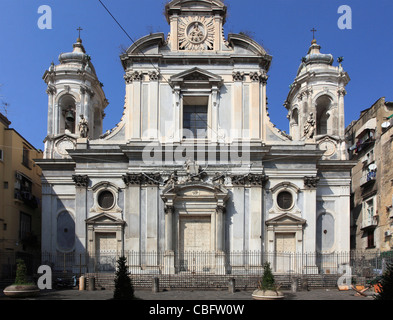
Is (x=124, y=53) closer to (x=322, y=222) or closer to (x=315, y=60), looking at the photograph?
(x=315, y=60)

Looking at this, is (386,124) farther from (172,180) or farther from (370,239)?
(172,180)

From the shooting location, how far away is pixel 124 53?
29.5m

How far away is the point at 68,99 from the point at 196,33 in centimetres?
872

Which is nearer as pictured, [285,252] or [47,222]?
[285,252]

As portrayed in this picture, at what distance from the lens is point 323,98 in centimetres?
3189

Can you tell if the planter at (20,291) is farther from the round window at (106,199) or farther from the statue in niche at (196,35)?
the statue in niche at (196,35)

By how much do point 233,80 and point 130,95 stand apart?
5747 mm

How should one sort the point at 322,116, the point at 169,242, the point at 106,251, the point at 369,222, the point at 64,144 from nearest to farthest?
the point at 169,242 → the point at 106,251 → the point at 64,144 → the point at 322,116 → the point at 369,222

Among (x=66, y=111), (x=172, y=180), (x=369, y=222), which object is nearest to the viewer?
(x=172, y=180)

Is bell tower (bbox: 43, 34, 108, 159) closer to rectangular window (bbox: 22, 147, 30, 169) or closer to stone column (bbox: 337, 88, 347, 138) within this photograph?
rectangular window (bbox: 22, 147, 30, 169)

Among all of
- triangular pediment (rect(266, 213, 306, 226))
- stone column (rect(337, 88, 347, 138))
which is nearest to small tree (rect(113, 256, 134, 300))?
triangular pediment (rect(266, 213, 306, 226))

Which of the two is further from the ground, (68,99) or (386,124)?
(68,99)

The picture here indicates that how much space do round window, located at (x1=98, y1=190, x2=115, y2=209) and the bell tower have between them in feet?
12.2

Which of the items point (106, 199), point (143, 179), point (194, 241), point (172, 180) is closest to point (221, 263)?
point (194, 241)
